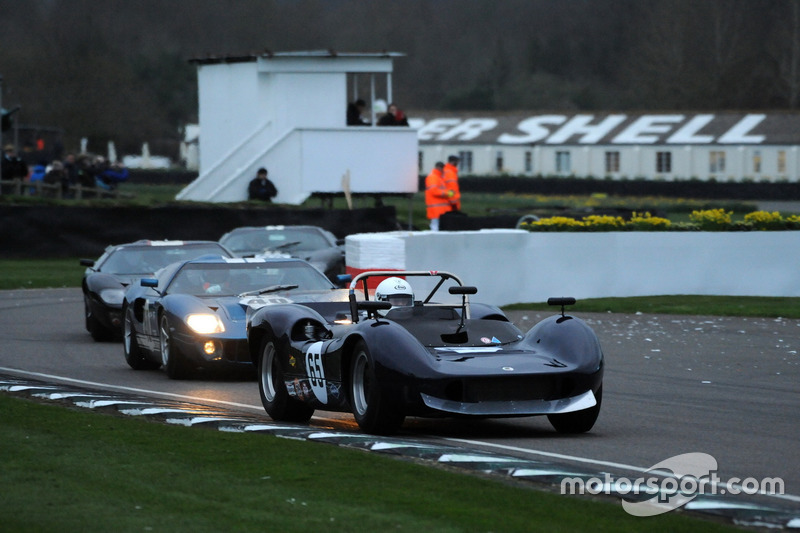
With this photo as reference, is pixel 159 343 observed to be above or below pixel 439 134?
below

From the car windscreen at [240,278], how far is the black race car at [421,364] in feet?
10.3

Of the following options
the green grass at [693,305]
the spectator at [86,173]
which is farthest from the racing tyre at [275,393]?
the spectator at [86,173]

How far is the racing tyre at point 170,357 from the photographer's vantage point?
12.8 meters

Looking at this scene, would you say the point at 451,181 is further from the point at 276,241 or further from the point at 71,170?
the point at 71,170

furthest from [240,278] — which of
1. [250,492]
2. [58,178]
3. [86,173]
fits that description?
[86,173]

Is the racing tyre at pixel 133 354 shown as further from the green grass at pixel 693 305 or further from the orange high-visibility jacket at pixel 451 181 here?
the orange high-visibility jacket at pixel 451 181

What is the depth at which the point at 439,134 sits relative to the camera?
7781cm

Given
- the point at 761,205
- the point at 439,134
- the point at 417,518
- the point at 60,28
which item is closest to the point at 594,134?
the point at 439,134

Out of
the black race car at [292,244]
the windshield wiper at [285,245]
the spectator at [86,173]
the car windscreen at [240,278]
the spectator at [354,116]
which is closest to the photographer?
the car windscreen at [240,278]

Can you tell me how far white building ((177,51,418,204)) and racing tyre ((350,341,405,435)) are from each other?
2562 centimetres

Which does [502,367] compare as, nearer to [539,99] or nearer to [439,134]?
[439,134]

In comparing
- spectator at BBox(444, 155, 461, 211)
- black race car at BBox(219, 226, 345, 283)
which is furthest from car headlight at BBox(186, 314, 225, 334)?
spectator at BBox(444, 155, 461, 211)

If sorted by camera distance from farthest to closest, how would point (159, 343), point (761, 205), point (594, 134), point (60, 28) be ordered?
point (60, 28) < point (594, 134) < point (761, 205) < point (159, 343)

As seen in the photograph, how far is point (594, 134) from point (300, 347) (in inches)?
2571
